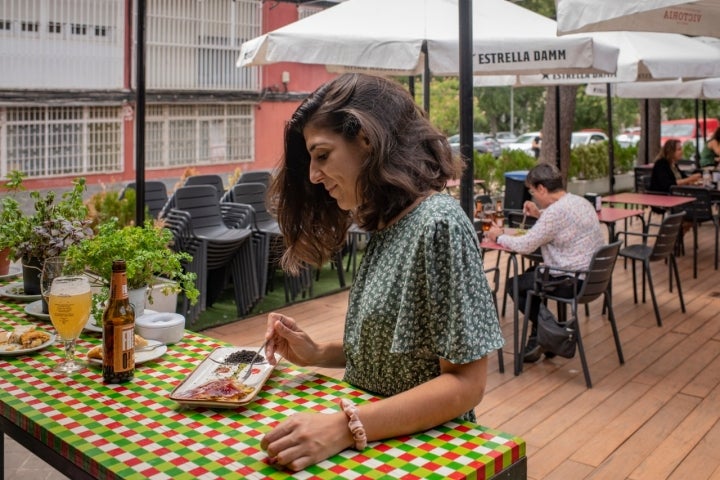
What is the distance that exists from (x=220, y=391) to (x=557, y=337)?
11.0 feet

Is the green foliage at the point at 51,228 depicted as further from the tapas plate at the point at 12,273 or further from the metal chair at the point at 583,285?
the metal chair at the point at 583,285

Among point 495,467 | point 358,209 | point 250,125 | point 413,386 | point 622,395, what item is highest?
point 250,125

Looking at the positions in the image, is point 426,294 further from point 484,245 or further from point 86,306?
point 484,245

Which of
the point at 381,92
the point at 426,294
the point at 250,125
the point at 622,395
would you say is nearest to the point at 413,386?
the point at 426,294

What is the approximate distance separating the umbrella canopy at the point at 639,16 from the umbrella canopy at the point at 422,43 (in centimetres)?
123

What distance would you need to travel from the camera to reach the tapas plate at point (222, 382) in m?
1.79

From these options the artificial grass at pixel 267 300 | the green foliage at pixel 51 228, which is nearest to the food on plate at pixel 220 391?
the green foliage at pixel 51 228

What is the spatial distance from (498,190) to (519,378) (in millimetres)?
8224

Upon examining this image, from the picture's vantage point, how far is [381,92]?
175cm

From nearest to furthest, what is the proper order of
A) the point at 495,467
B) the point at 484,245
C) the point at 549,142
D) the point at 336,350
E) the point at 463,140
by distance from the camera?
the point at 495,467, the point at 336,350, the point at 463,140, the point at 484,245, the point at 549,142

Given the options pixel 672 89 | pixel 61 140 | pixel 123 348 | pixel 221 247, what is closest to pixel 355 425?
pixel 123 348

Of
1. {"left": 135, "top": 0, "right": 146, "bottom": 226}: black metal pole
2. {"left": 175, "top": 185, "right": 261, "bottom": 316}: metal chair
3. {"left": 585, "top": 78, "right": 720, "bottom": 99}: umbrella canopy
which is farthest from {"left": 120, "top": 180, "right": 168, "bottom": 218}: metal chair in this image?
{"left": 585, "top": 78, "right": 720, "bottom": 99}: umbrella canopy

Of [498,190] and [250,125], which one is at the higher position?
[250,125]

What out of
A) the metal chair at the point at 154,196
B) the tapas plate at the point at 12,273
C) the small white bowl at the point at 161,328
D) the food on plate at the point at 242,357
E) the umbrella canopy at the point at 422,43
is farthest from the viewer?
the metal chair at the point at 154,196
